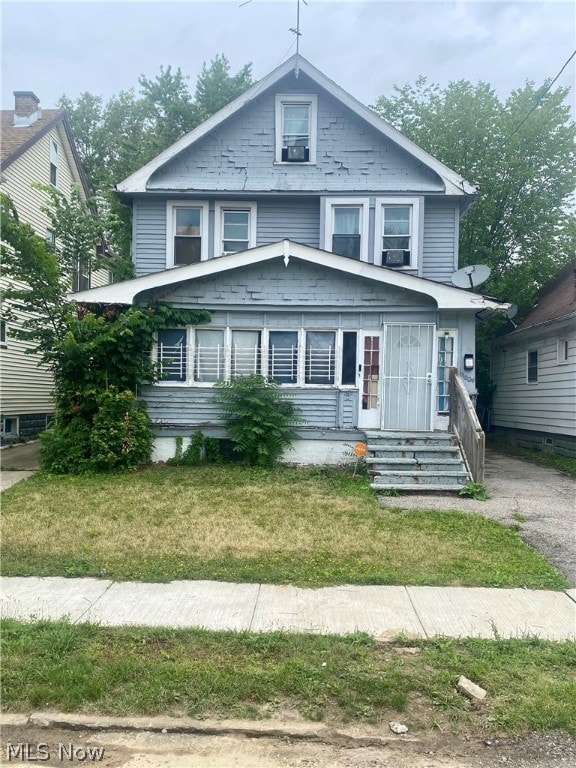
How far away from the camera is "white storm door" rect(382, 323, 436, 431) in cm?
1186

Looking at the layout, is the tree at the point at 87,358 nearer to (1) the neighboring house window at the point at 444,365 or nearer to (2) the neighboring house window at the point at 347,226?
(2) the neighboring house window at the point at 347,226

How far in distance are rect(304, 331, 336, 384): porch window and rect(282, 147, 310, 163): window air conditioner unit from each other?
4.40m

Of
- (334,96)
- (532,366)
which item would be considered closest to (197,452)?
(334,96)

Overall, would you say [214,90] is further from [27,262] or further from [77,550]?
[77,550]

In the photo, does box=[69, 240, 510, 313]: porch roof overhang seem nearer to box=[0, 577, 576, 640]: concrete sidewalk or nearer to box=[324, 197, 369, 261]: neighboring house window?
box=[324, 197, 369, 261]: neighboring house window

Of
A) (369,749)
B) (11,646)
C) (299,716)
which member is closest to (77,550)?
(11,646)

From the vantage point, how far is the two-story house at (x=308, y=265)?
11.8 m

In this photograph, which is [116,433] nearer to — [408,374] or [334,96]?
[408,374]

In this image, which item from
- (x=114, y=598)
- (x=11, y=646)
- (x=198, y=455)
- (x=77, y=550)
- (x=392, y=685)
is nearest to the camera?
(x=392, y=685)

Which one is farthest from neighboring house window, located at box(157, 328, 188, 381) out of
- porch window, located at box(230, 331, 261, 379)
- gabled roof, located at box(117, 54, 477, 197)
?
gabled roof, located at box(117, 54, 477, 197)

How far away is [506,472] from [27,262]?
1063 centimetres

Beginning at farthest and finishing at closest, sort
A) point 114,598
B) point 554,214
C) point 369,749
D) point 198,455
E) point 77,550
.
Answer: point 554,214, point 198,455, point 77,550, point 114,598, point 369,749

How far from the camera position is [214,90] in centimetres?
2277

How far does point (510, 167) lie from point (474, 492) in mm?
16054
